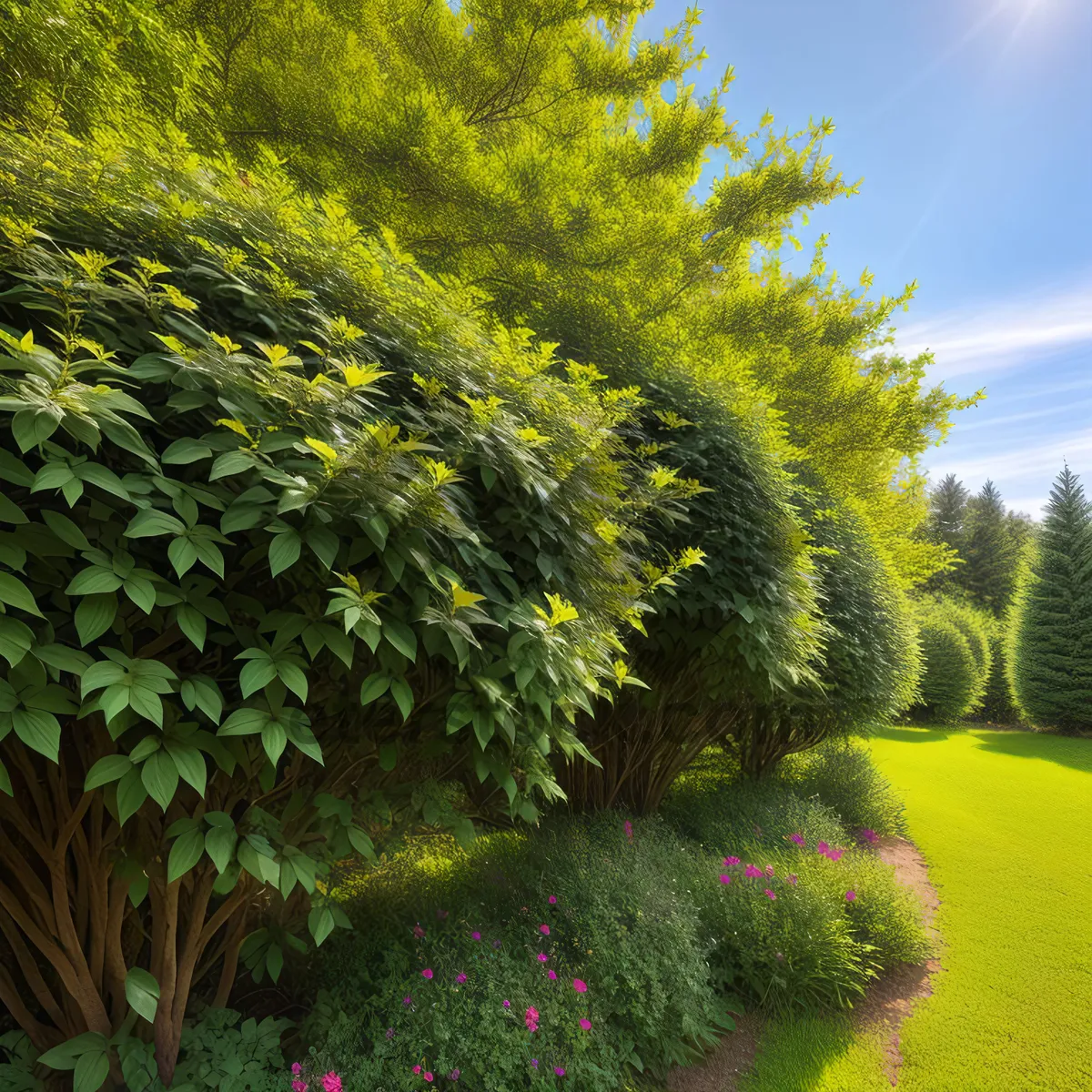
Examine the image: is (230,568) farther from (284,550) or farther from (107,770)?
(107,770)

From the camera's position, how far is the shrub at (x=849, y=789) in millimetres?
6797

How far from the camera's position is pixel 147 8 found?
4410 mm

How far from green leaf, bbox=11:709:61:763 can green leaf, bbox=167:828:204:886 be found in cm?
47

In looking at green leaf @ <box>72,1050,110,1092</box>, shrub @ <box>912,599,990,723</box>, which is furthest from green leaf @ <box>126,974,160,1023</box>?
shrub @ <box>912,599,990,723</box>

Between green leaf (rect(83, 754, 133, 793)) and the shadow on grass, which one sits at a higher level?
green leaf (rect(83, 754, 133, 793))

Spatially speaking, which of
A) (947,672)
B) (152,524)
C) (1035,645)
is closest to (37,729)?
(152,524)

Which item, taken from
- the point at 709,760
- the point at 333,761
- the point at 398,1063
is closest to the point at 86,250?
the point at 333,761

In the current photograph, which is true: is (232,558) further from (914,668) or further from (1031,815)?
(1031,815)

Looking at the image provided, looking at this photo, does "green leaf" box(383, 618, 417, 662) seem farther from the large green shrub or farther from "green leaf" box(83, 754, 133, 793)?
"green leaf" box(83, 754, 133, 793)

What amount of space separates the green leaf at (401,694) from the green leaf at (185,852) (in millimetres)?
625

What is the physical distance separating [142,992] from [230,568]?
4.17ft

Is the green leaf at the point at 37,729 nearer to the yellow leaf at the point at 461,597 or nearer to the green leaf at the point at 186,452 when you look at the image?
the green leaf at the point at 186,452

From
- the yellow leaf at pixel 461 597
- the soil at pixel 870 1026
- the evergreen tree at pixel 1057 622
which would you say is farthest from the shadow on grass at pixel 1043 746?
the yellow leaf at pixel 461 597

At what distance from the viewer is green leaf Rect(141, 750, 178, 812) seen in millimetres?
1265
